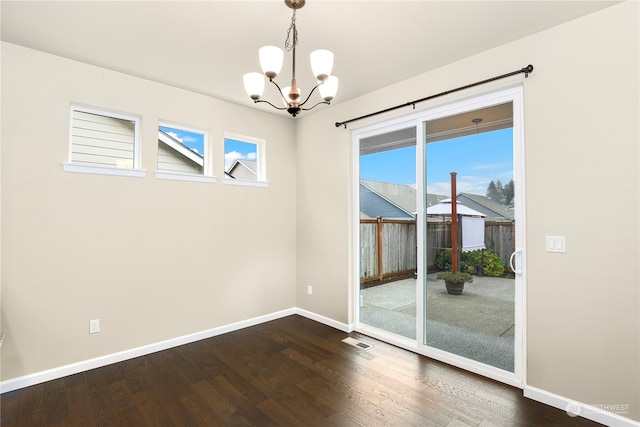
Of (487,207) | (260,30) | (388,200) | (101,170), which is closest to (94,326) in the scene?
(101,170)

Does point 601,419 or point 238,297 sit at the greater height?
point 238,297

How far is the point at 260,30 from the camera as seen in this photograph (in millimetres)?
2357

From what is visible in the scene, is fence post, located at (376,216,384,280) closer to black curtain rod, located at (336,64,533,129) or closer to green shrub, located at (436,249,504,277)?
green shrub, located at (436,249,504,277)

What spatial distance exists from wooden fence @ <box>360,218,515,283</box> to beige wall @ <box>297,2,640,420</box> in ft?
0.89

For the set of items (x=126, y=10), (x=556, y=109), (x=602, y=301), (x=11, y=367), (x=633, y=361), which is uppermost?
(x=126, y=10)

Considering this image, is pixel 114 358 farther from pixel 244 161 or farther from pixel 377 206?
pixel 377 206

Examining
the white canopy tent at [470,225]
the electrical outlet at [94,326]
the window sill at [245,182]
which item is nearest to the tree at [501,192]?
the white canopy tent at [470,225]

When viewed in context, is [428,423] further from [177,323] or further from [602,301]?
[177,323]

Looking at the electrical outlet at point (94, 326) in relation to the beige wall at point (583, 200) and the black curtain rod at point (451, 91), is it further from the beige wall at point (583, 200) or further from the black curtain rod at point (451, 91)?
the beige wall at point (583, 200)

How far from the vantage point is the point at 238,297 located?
12.7 feet

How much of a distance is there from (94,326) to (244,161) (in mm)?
2377

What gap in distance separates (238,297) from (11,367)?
201cm

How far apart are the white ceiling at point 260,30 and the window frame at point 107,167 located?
1.38 ft

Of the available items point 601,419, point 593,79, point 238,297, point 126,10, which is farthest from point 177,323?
point 593,79
